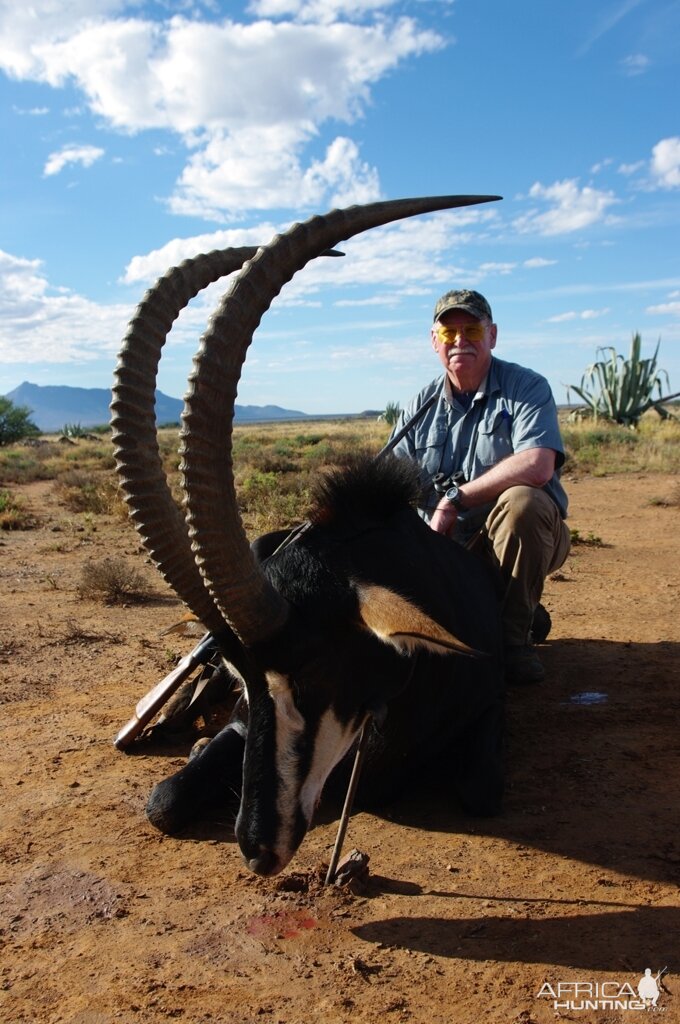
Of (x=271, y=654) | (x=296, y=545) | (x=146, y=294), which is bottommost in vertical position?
(x=271, y=654)

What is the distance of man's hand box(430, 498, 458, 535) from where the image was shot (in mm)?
5383

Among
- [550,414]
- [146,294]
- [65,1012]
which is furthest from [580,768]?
[146,294]

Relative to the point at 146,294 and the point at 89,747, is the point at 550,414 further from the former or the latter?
the point at 89,747

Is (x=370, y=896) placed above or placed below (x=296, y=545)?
below

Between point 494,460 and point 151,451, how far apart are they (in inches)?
120

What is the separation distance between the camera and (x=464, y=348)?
5645 mm

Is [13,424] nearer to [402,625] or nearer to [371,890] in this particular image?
[371,890]

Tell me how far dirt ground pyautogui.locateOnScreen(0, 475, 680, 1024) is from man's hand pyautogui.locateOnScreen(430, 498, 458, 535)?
1.22 m

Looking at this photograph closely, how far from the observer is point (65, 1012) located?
8.61 feet

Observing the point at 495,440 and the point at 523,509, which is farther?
the point at 495,440

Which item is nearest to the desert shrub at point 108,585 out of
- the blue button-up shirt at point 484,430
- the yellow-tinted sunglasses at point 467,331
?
the blue button-up shirt at point 484,430

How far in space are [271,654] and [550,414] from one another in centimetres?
318

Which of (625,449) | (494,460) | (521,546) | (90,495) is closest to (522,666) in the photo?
(521,546)

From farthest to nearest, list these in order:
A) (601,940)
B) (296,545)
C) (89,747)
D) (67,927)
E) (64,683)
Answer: (64,683)
(89,747)
(296,545)
(67,927)
(601,940)
